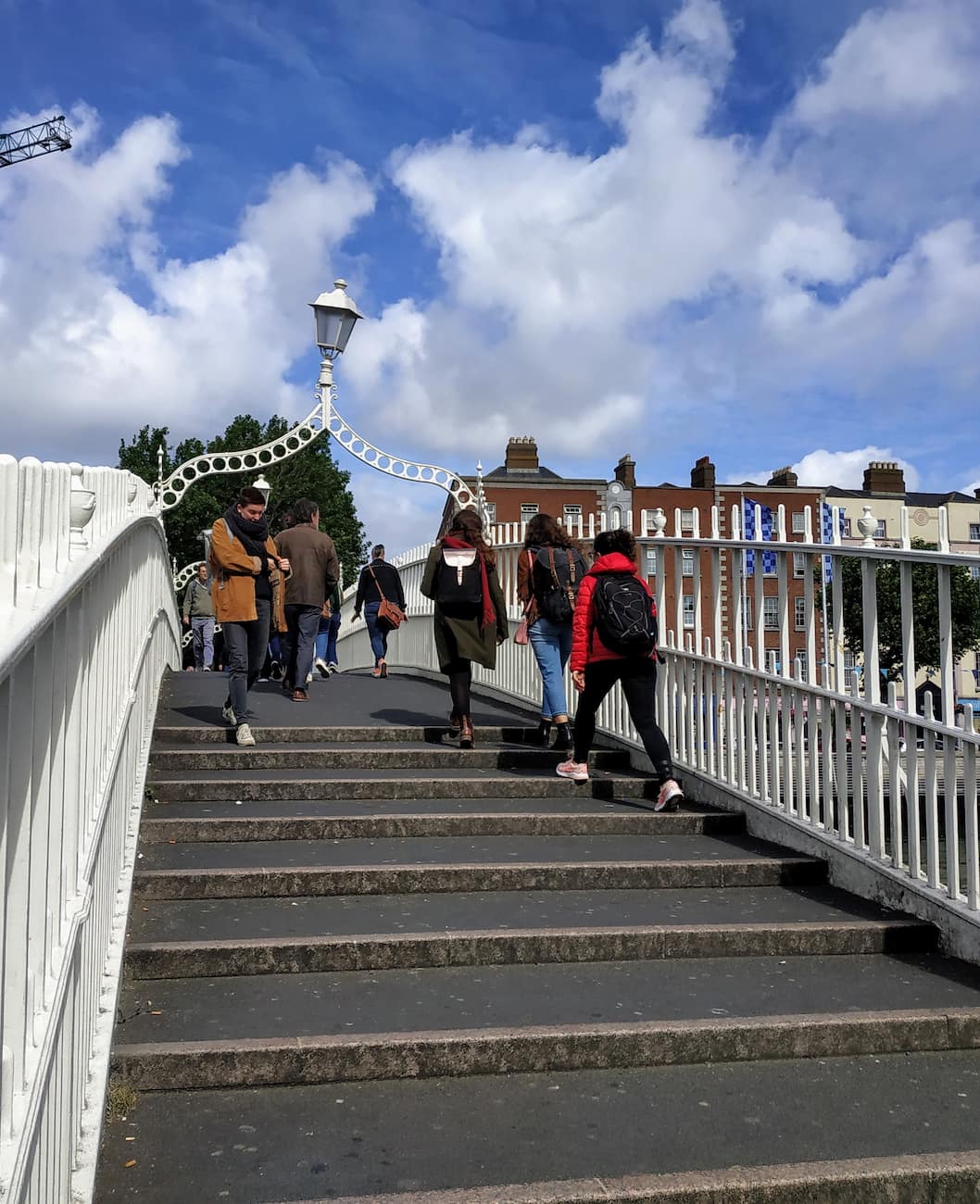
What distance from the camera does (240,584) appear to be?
25.5 ft

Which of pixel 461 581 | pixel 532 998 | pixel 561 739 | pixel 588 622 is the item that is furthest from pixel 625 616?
pixel 532 998

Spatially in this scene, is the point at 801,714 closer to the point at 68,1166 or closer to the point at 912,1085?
the point at 912,1085

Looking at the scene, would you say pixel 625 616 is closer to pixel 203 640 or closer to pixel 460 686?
pixel 460 686

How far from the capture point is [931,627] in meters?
6.41

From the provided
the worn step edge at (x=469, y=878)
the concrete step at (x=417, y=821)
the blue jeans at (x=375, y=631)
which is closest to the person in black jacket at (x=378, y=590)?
the blue jeans at (x=375, y=631)

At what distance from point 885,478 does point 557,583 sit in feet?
203

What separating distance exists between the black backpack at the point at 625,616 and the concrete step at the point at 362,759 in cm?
118

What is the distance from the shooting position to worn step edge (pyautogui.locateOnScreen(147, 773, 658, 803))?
623 centimetres

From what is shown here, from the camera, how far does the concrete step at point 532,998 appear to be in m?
3.65

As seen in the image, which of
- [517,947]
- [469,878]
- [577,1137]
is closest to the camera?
[577,1137]

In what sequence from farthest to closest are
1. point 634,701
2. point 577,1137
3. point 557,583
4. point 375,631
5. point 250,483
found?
point 250,483
point 375,631
point 557,583
point 634,701
point 577,1137

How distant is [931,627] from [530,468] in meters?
58.6

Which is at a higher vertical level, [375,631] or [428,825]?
[375,631]

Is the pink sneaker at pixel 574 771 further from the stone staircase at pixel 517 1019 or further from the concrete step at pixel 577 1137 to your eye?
the concrete step at pixel 577 1137
